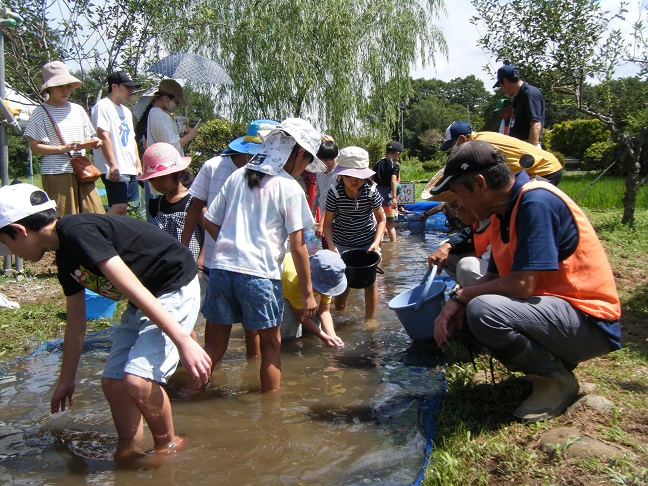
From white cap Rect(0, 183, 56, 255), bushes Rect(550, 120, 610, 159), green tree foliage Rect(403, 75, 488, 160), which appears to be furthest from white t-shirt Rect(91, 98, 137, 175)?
bushes Rect(550, 120, 610, 159)

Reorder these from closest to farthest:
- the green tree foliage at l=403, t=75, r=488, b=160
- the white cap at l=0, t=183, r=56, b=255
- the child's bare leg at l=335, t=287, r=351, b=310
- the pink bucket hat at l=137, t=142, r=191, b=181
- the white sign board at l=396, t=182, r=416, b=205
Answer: the white cap at l=0, t=183, r=56, b=255 → the pink bucket hat at l=137, t=142, r=191, b=181 → the child's bare leg at l=335, t=287, r=351, b=310 → the white sign board at l=396, t=182, r=416, b=205 → the green tree foliage at l=403, t=75, r=488, b=160

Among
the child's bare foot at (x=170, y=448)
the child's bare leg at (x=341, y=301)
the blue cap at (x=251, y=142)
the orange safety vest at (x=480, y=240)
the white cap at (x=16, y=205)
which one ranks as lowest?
the child's bare foot at (x=170, y=448)

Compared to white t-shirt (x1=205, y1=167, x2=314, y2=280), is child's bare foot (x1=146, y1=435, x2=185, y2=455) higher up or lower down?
lower down

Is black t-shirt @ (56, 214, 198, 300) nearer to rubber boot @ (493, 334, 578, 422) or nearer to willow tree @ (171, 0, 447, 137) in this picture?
rubber boot @ (493, 334, 578, 422)

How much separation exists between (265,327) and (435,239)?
7.43 m

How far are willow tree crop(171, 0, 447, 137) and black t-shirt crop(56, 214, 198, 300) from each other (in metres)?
12.1

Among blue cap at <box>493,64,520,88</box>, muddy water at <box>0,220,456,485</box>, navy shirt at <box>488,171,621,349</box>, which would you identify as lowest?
muddy water at <box>0,220,456,485</box>

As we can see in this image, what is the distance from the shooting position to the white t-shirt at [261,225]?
338 cm

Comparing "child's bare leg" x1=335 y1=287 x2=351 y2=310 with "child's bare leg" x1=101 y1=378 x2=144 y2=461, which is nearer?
"child's bare leg" x1=101 y1=378 x2=144 y2=461

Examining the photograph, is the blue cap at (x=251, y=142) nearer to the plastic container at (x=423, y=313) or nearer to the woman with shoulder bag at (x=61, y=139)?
the plastic container at (x=423, y=313)

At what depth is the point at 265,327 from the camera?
344 centimetres

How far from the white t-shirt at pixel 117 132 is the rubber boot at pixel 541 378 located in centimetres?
485

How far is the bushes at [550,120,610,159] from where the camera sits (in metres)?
24.1

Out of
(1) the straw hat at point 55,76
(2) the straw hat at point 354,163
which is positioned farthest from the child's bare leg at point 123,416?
(1) the straw hat at point 55,76
